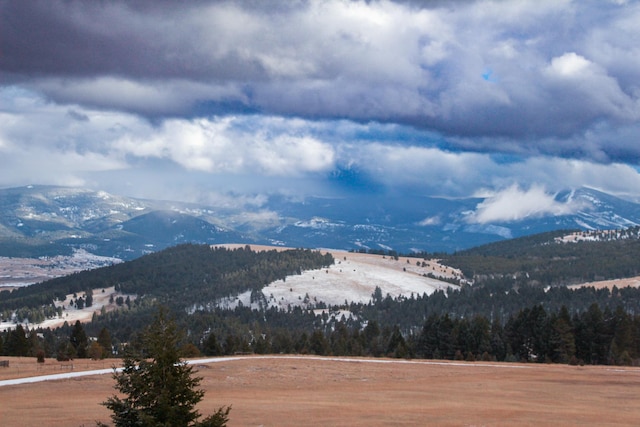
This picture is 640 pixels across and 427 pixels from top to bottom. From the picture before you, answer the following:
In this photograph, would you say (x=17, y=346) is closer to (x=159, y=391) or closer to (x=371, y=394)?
(x=371, y=394)

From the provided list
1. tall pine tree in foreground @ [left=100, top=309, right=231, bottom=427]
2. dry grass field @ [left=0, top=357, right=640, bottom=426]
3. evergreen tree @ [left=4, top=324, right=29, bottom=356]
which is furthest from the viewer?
→ evergreen tree @ [left=4, top=324, right=29, bottom=356]

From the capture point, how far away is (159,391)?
30781 millimetres

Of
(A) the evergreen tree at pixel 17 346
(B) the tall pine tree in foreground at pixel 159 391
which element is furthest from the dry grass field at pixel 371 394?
(A) the evergreen tree at pixel 17 346

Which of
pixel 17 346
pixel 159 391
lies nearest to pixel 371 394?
pixel 159 391

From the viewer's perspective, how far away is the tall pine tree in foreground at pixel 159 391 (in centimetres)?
3039

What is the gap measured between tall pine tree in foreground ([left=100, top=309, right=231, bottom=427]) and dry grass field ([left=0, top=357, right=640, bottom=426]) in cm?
1395

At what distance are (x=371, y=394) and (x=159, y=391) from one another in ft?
115

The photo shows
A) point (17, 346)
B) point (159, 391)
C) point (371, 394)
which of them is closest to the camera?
point (159, 391)

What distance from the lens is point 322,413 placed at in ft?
160

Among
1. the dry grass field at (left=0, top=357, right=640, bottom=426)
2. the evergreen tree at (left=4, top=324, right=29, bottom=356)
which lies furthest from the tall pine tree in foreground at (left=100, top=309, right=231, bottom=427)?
the evergreen tree at (left=4, top=324, right=29, bottom=356)

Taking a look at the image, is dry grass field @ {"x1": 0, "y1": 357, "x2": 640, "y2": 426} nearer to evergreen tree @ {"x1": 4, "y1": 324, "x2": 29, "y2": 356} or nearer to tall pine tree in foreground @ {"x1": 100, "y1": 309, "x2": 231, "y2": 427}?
tall pine tree in foreground @ {"x1": 100, "y1": 309, "x2": 231, "y2": 427}

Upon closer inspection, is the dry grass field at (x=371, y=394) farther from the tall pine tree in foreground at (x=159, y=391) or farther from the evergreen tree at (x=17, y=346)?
the evergreen tree at (x=17, y=346)

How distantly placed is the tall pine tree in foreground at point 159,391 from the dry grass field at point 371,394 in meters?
14.0

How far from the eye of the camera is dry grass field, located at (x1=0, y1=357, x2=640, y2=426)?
152 feet
